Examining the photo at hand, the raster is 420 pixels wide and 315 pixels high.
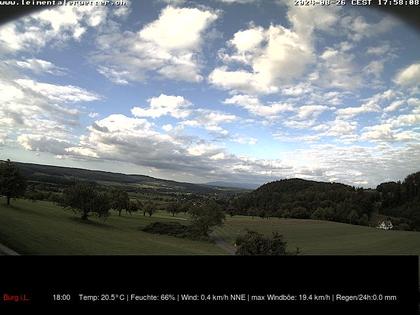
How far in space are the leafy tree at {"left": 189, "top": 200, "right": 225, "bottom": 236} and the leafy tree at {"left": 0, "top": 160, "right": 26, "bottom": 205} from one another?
7176 mm

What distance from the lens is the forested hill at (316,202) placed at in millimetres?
13591

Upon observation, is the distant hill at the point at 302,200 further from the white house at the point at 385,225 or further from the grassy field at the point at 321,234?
the white house at the point at 385,225

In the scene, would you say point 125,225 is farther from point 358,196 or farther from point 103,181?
point 358,196

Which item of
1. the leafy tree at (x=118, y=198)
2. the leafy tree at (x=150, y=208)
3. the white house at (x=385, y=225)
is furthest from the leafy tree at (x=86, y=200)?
the white house at (x=385, y=225)

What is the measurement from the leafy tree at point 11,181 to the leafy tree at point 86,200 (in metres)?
2.38

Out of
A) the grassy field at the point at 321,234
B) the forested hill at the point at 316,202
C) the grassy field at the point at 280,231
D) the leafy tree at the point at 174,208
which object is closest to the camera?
the grassy field at the point at 280,231

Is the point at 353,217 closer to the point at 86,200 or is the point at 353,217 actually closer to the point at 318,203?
the point at 318,203

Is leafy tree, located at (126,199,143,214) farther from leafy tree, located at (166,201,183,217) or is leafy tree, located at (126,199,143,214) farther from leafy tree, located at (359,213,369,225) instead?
leafy tree, located at (359,213,369,225)

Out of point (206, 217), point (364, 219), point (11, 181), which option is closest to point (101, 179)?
point (11, 181)

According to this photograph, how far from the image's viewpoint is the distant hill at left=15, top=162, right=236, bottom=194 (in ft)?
33.8

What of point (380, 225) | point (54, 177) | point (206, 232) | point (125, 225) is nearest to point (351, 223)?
point (380, 225)

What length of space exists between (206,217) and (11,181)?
25.8ft

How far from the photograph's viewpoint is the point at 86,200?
15.4m
